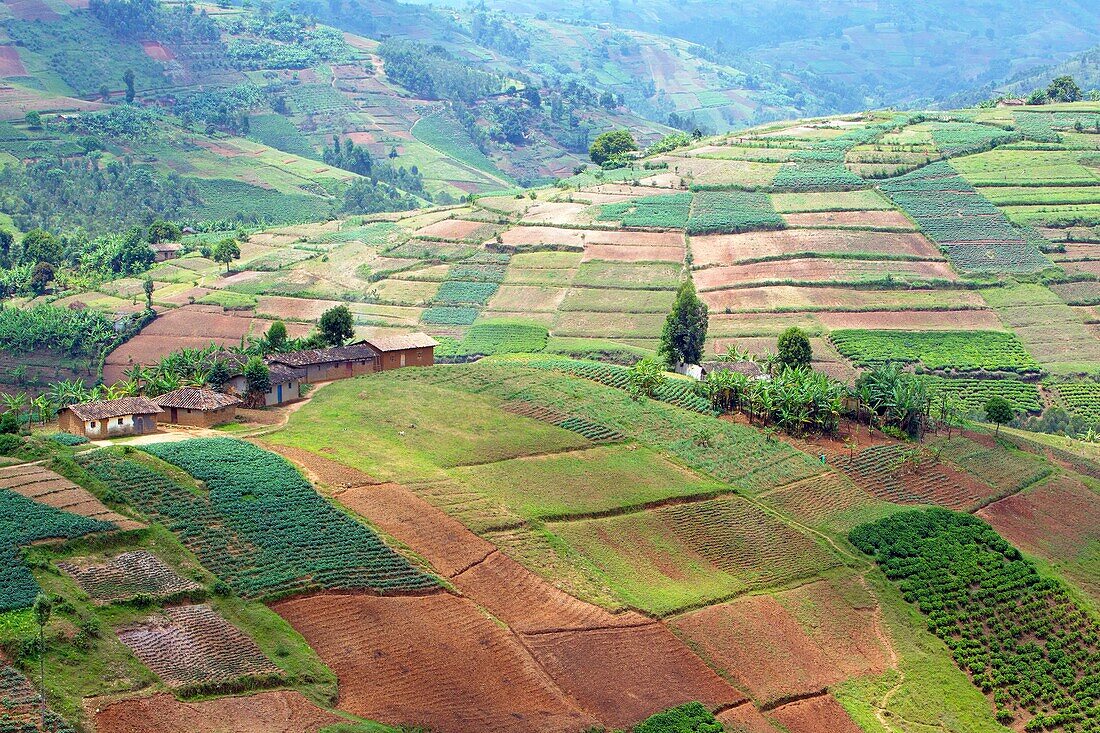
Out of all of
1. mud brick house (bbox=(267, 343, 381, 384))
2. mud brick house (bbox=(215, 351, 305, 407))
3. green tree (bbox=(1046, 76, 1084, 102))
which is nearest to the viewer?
mud brick house (bbox=(215, 351, 305, 407))

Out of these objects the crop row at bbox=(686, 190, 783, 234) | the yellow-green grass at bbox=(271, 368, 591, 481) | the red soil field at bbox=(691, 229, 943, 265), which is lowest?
the yellow-green grass at bbox=(271, 368, 591, 481)

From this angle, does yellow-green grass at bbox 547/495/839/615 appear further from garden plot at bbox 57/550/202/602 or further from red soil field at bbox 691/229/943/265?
red soil field at bbox 691/229/943/265

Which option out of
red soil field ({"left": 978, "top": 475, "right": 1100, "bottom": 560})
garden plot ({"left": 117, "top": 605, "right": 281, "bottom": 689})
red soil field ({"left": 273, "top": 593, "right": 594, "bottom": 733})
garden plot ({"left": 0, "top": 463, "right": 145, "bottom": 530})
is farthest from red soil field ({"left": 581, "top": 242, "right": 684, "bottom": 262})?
garden plot ({"left": 117, "top": 605, "right": 281, "bottom": 689})

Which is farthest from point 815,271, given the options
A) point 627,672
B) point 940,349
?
point 627,672

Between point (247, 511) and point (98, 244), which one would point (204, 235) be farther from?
point (247, 511)

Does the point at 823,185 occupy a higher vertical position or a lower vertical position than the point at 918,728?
higher

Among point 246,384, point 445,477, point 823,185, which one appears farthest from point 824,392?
point 823,185

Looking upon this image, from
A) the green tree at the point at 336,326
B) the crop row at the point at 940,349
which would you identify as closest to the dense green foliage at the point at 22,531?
the green tree at the point at 336,326
